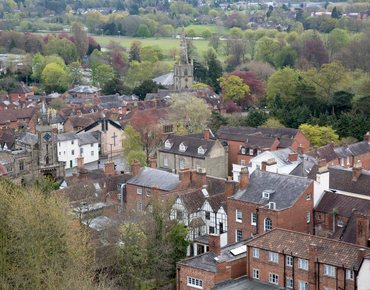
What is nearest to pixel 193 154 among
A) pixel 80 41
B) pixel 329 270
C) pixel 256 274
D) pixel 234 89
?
pixel 256 274

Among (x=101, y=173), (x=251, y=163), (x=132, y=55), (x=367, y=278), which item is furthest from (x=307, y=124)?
(x=132, y=55)

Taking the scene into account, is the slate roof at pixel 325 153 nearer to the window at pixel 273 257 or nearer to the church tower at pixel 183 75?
the window at pixel 273 257

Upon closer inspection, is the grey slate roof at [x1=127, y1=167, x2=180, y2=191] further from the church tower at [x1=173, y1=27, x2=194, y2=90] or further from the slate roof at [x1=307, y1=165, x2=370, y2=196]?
the church tower at [x1=173, y1=27, x2=194, y2=90]

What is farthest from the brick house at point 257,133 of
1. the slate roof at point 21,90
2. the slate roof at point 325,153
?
the slate roof at point 21,90

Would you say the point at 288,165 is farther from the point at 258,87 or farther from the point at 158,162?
the point at 258,87

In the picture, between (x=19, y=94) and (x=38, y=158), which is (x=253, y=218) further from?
(x=19, y=94)

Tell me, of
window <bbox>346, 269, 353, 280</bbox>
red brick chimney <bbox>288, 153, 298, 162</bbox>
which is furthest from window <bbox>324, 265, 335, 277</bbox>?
red brick chimney <bbox>288, 153, 298, 162</bbox>
